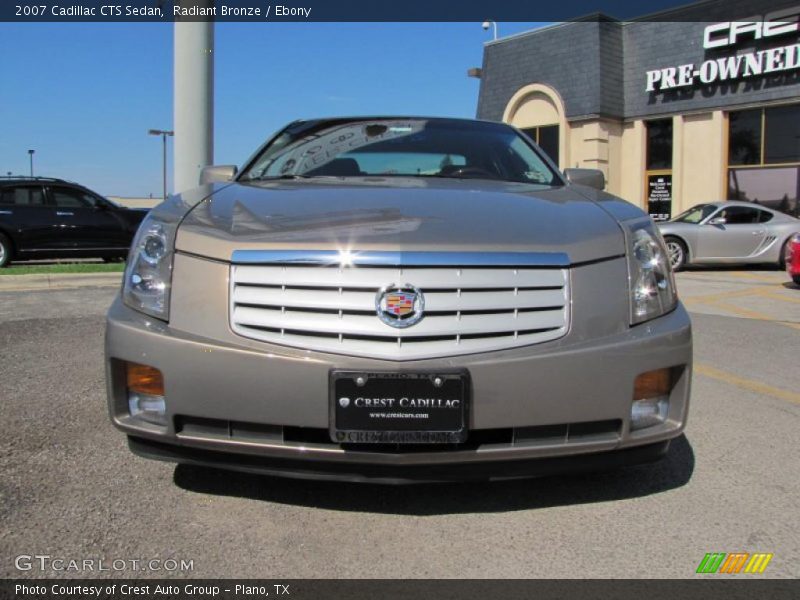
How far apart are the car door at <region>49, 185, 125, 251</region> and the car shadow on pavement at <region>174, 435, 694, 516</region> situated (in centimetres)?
1110

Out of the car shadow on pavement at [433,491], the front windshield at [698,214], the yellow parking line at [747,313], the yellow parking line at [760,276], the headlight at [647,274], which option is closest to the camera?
the headlight at [647,274]

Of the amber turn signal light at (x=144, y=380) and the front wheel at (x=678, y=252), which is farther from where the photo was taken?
the front wheel at (x=678, y=252)

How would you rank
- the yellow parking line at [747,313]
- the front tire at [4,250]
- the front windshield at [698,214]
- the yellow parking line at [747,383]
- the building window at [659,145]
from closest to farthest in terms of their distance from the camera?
the yellow parking line at [747,383], the yellow parking line at [747,313], the front tire at [4,250], the front windshield at [698,214], the building window at [659,145]

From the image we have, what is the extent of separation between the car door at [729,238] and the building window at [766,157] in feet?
13.4

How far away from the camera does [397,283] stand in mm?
2197

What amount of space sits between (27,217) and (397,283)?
12056mm

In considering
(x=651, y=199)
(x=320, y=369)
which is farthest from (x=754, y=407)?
(x=651, y=199)

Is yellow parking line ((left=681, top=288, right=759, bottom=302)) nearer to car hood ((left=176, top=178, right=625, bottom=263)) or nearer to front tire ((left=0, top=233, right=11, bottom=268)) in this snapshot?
car hood ((left=176, top=178, right=625, bottom=263))

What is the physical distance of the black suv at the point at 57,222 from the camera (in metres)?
12.2

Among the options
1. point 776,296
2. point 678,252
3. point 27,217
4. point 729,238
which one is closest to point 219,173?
point 776,296

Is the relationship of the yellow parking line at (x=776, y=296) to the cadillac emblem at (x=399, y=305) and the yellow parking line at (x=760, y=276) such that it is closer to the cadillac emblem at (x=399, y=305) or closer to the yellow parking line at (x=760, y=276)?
the yellow parking line at (x=760, y=276)

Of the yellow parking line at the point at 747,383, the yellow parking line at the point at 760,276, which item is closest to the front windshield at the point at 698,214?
the yellow parking line at the point at 760,276

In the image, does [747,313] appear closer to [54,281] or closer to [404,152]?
[404,152]

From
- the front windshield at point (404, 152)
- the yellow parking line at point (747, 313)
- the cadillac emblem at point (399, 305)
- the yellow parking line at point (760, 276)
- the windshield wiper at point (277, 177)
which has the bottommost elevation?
the yellow parking line at point (747, 313)
